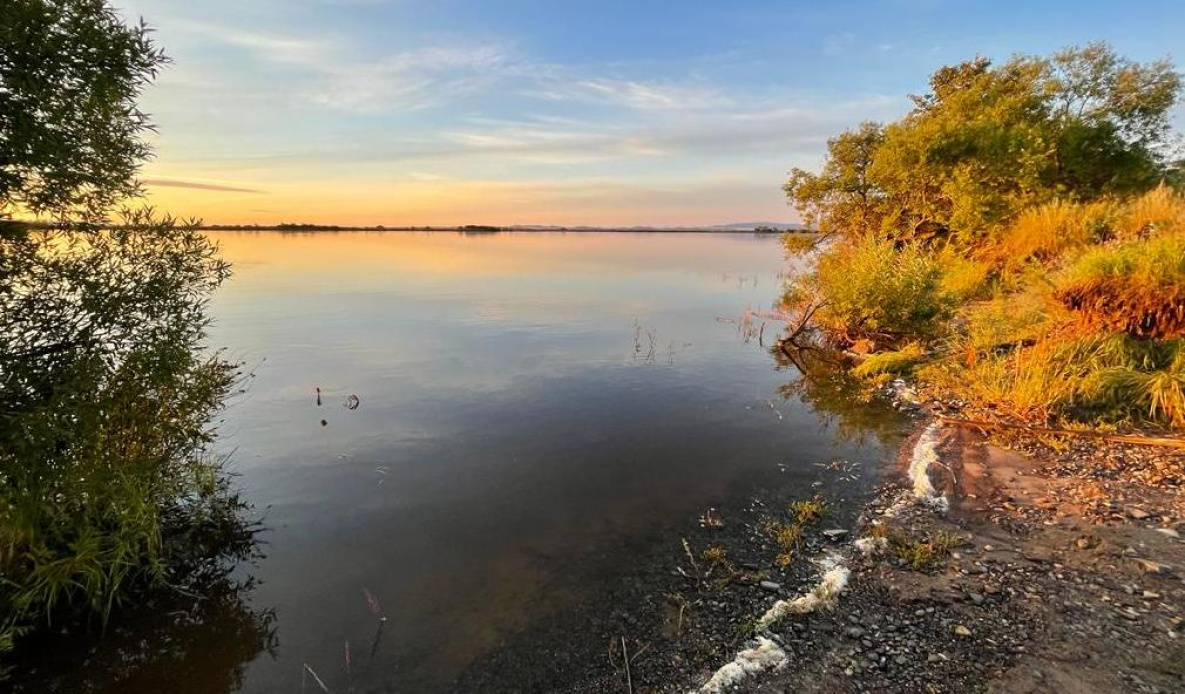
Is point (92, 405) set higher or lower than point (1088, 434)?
higher

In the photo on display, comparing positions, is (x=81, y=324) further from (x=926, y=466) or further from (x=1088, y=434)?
(x=1088, y=434)

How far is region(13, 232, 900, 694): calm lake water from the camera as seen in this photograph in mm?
6887

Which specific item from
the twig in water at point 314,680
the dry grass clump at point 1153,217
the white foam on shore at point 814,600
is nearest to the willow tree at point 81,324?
the twig in water at point 314,680

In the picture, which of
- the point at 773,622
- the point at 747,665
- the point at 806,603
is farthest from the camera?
the point at 806,603

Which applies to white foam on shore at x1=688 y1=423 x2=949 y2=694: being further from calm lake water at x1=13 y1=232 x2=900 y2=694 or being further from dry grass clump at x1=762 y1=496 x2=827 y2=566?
calm lake water at x1=13 y1=232 x2=900 y2=694

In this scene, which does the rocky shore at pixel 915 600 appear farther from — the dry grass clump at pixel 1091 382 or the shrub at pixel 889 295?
the shrub at pixel 889 295

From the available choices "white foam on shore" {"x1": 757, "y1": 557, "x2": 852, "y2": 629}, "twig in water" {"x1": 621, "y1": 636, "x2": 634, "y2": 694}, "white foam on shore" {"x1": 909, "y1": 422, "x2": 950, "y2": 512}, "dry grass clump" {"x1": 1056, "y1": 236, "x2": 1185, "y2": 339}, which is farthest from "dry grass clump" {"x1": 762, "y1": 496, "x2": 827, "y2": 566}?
"dry grass clump" {"x1": 1056, "y1": 236, "x2": 1185, "y2": 339}

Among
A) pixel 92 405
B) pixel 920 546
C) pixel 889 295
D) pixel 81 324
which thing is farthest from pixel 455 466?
pixel 889 295

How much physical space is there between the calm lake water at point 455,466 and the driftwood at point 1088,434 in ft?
7.13

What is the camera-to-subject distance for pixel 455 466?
12.0 meters

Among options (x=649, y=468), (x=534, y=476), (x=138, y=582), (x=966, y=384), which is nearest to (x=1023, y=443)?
(x=966, y=384)

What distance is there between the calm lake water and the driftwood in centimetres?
217

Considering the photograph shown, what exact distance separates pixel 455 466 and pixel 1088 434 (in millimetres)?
12885

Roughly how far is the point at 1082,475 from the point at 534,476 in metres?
9.90
